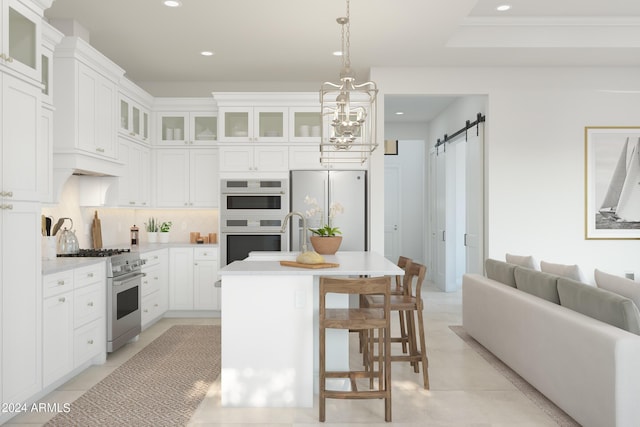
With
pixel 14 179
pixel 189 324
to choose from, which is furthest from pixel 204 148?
pixel 14 179

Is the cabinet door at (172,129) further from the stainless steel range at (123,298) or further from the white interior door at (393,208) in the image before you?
the white interior door at (393,208)

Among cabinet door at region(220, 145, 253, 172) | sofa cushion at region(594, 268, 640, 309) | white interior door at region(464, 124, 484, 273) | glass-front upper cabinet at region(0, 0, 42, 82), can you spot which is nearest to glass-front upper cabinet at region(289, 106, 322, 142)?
cabinet door at region(220, 145, 253, 172)

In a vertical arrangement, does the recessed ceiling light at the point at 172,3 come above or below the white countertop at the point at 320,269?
above

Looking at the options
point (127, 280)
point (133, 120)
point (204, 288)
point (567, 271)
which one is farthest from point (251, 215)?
point (567, 271)

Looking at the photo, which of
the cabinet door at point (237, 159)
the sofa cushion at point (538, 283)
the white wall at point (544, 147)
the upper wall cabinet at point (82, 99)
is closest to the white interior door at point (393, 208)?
the white wall at point (544, 147)

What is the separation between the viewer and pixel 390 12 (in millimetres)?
4320

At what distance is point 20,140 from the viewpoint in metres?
2.98

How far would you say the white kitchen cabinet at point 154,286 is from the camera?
5191 mm

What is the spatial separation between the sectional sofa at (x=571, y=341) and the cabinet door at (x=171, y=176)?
3.90 metres

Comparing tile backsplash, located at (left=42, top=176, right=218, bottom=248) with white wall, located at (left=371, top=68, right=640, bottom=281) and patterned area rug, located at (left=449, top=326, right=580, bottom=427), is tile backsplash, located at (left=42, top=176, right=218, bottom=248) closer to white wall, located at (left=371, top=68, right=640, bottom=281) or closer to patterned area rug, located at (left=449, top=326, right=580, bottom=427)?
white wall, located at (left=371, top=68, right=640, bottom=281)

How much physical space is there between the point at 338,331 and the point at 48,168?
8.07ft

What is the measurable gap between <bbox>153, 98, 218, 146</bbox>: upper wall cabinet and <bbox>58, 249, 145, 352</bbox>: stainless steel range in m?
1.91

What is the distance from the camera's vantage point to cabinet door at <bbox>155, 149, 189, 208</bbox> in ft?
20.4

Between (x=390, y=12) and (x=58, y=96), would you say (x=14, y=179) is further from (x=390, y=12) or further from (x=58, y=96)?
(x=390, y=12)
